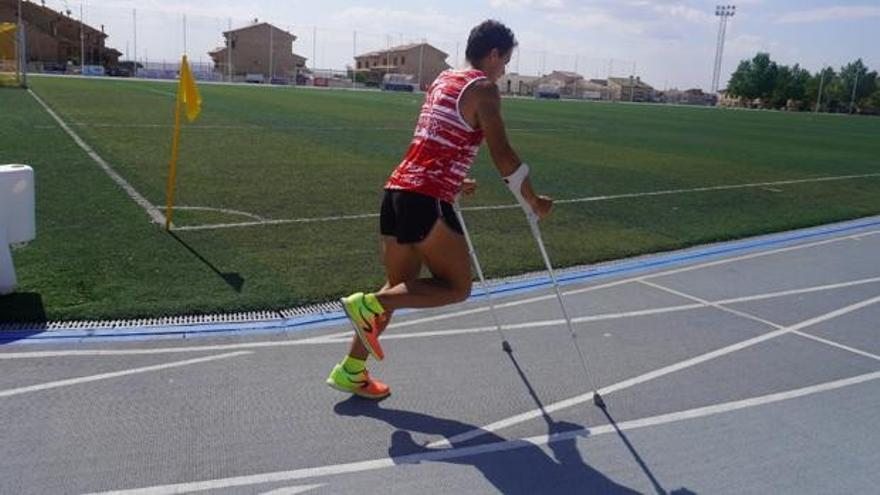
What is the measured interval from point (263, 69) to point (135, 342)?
3741 inches

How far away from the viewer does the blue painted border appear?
510cm

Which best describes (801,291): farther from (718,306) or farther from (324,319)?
(324,319)

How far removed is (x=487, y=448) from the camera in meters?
3.99

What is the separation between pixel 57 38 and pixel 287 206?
252ft

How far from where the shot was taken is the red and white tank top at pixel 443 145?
4031mm


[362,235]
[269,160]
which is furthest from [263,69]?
[362,235]

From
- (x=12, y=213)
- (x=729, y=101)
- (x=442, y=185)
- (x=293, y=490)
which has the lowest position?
(x=293, y=490)

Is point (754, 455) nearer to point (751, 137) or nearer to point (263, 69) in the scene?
point (751, 137)

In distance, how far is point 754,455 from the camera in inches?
158

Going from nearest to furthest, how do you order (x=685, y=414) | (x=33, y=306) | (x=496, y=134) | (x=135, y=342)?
(x=496, y=134) < (x=685, y=414) < (x=135, y=342) < (x=33, y=306)

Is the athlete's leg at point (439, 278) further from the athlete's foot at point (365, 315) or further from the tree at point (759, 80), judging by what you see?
the tree at point (759, 80)

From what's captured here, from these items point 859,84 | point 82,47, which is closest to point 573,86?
point 859,84

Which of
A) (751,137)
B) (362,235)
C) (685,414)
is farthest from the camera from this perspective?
(751,137)

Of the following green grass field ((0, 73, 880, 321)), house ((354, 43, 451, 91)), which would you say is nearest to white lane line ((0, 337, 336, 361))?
green grass field ((0, 73, 880, 321))
